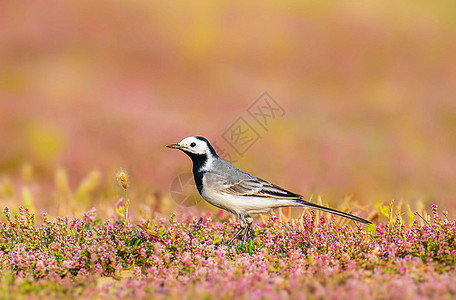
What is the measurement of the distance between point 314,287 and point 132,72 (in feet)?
48.6

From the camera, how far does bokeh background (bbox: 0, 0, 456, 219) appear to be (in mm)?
11945

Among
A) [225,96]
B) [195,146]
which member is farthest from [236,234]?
[225,96]

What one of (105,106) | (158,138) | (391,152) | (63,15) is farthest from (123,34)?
(391,152)

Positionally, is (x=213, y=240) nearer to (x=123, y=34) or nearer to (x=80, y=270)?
(x=80, y=270)

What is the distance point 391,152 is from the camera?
1410 cm

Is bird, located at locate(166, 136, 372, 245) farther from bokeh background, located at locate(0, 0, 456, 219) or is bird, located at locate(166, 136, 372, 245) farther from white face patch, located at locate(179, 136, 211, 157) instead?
bokeh background, located at locate(0, 0, 456, 219)

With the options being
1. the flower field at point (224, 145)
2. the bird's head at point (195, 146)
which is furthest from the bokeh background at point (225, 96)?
the bird's head at point (195, 146)

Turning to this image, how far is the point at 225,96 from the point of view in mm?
17781

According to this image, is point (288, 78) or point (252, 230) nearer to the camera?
point (252, 230)
